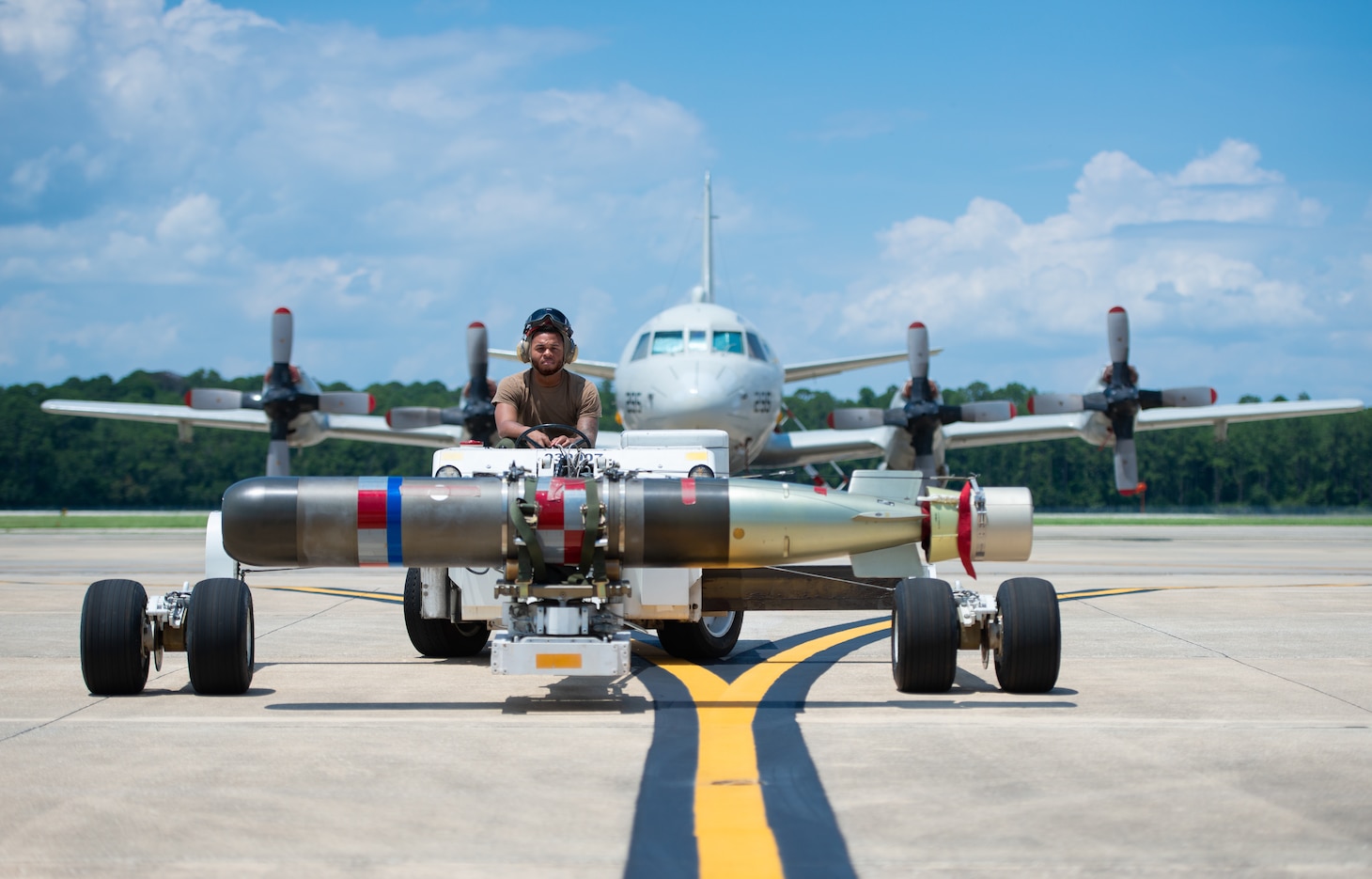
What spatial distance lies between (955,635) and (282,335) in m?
26.6

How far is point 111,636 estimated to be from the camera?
7.31 metres

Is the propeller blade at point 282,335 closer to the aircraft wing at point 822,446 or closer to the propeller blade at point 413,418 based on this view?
the propeller blade at point 413,418

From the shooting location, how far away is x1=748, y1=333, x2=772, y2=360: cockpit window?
25547mm

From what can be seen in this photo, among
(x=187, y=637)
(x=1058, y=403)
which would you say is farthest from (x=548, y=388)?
(x=1058, y=403)

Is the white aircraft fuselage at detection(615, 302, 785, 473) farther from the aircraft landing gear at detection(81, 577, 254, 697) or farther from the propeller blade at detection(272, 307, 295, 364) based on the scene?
the aircraft landing gear at detection(81, 577, 254, 697)

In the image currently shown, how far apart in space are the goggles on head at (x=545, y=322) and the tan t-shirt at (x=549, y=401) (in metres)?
0.30

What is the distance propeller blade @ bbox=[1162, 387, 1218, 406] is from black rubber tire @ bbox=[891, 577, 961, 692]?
25.5 metres

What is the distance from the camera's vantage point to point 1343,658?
30.7ft

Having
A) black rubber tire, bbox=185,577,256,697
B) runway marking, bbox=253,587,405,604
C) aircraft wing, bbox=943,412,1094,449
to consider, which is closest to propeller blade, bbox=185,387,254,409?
runway marking, bbox=253,587,405,604

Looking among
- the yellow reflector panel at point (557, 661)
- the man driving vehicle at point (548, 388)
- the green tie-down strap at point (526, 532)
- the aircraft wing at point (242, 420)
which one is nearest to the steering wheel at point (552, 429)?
the man driving vehicle at point (548, 388)

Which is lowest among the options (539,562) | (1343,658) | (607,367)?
(1343,658)

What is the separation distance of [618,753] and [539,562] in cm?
152

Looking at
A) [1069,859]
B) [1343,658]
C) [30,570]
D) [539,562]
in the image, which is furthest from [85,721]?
[30,570]

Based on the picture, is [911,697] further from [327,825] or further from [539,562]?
[327,825]
